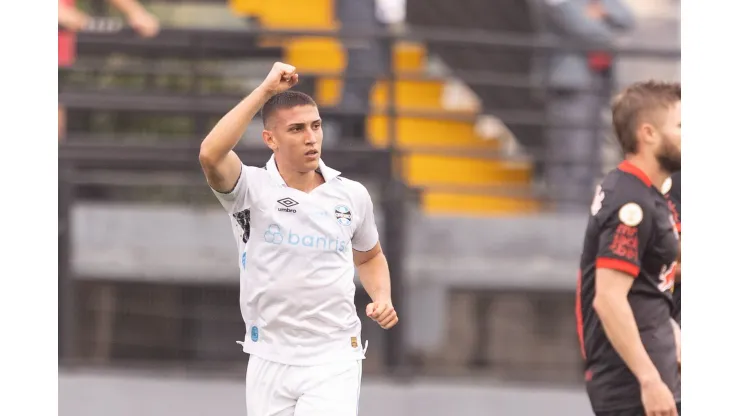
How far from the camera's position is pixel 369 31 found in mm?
10633

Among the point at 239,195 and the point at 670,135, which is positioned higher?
the point at 670,135

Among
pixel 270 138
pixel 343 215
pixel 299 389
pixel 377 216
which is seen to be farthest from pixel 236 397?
pixel 270 138

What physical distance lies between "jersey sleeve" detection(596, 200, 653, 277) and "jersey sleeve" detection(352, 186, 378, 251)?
977 mm

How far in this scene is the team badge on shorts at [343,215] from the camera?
20.4 feet

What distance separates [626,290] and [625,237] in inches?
8.7

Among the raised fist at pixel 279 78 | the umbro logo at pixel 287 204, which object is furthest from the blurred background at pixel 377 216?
the raised fist at pixel 279 78

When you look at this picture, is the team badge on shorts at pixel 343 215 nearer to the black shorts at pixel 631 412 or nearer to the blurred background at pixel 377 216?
the black shorts at pixel 631 412

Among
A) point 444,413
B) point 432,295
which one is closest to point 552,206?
point 432,295

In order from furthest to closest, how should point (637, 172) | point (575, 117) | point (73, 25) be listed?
point (575, 117), point (73, 25), point (637, 172)

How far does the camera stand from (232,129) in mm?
5766

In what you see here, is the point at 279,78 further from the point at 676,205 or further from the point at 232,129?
the point at 676,205

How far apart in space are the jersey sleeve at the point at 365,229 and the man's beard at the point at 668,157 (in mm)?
1264
